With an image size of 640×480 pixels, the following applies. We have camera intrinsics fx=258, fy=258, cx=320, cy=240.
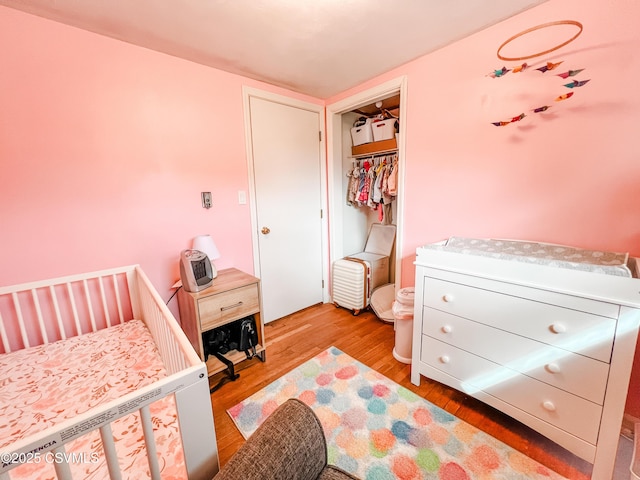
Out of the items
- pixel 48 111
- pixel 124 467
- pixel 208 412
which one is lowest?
pixel 124 467

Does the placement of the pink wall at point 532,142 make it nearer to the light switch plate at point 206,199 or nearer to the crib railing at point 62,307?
the light switch plate at point 206,199

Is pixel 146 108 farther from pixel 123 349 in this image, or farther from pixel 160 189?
pixel 123 349

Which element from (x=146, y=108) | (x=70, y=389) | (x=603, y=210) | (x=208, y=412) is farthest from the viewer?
(x=146, y=108)

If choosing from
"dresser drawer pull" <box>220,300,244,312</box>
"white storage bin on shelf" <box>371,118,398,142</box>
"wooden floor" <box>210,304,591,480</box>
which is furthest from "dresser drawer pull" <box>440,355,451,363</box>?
"white storage bin on shelf" <box>371,118,398,142</box>

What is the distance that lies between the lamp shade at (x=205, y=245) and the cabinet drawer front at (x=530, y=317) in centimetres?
148

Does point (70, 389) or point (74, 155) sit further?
point (74, 155)

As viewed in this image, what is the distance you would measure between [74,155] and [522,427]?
294cm

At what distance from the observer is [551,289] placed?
1.13 meters

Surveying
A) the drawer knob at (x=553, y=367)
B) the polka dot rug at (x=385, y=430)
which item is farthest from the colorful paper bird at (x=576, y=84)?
the polka dot rug at (x=385, y=430)

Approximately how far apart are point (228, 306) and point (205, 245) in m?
0.49

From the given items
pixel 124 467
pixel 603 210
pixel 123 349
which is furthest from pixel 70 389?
pixel 603 210

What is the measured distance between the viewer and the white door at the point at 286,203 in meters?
2.29

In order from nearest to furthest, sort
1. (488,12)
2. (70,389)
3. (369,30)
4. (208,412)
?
(208,412) → (70,389) → (488,12) → (369,30)

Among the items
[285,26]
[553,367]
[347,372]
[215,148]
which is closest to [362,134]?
[285,26]
